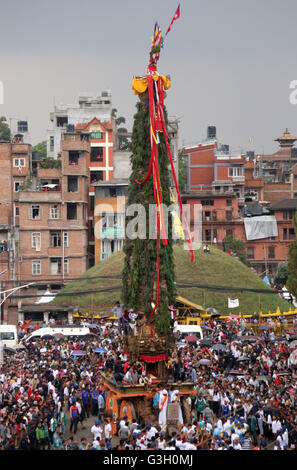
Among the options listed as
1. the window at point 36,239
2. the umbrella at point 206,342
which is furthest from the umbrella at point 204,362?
the window at point 36,239

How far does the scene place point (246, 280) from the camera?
65875 millimetres

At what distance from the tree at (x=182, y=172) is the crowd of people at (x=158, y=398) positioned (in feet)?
180

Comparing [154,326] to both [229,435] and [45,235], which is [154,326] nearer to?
[229,435]

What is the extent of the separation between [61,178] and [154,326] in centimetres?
4496

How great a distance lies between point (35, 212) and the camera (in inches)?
2827

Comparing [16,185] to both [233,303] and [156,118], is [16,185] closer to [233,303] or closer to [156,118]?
[233,303]

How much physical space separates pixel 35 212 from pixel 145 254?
142ft

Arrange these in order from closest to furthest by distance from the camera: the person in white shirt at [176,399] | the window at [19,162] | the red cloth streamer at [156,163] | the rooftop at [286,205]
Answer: the person in white shirt at [176,399], the red cloth streamer at [156,163], the window at [19,162], the rooftop at [286,205]

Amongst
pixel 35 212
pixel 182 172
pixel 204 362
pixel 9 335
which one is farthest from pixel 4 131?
pixel 204 362

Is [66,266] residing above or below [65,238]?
below

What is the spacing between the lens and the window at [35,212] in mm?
71438

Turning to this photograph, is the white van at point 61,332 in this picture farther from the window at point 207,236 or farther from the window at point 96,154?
the window at point 207,236

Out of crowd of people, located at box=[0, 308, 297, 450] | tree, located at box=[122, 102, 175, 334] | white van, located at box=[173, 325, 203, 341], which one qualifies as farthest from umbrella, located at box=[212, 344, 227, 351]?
tree, located at box=[122, 102, 175, 334]

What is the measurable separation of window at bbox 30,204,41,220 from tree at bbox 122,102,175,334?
42079 mm
